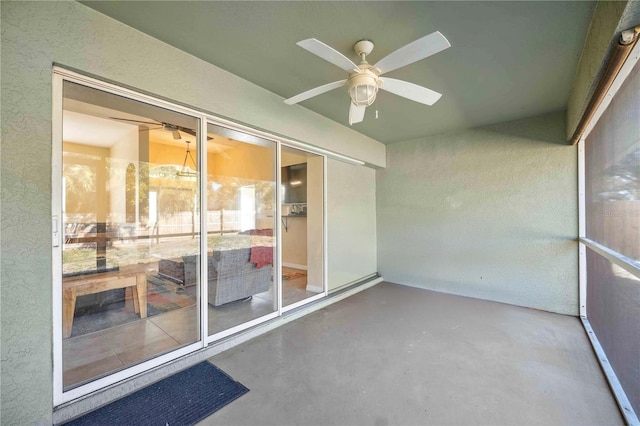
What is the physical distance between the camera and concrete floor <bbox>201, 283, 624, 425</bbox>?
5.66 feet

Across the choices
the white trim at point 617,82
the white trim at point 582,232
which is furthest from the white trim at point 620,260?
the white trim at point 617,82

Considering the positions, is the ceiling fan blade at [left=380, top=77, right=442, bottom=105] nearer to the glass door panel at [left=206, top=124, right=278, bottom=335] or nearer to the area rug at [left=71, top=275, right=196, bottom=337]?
the glass door panel at [left=206, top=124, right=278, bottom=335]

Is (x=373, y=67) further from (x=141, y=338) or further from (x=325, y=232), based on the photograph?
(x=141, y=338)

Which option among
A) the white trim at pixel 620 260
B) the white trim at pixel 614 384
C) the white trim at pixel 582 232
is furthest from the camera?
the white trim at pixel 582 232

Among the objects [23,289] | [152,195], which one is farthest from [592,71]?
[152,195]

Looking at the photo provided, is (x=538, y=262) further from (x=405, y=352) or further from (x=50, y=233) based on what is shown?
(x=50, y=233)

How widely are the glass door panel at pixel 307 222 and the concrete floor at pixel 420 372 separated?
78 centimetres

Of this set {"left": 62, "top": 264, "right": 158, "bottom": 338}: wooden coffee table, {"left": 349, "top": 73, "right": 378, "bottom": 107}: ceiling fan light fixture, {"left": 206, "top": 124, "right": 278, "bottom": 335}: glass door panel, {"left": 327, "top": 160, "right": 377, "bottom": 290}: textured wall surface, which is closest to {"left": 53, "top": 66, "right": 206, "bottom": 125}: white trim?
{"left": 206, "top": 124, "right": 278, "bottom": 335}: glass door panel

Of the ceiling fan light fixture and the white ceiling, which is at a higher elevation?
the white ceiling

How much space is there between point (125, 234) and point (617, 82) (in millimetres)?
4728

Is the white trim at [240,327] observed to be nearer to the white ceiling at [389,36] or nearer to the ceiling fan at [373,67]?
the ceiling fan at [373,67]

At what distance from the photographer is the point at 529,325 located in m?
3.07

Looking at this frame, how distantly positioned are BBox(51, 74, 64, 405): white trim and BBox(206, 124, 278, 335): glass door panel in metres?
1.14

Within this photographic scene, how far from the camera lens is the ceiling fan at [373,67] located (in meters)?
1.52
